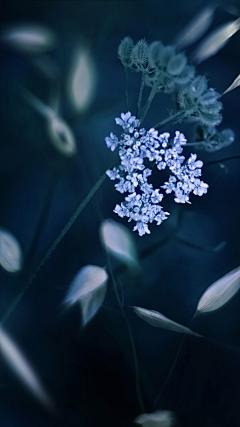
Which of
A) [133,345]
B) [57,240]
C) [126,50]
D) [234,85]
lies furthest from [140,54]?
[133,345]

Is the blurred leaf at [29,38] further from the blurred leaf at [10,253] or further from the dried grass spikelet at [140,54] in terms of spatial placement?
the blurred leaf at [10,253]

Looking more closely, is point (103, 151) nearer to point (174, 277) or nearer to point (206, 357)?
point (174, 277)

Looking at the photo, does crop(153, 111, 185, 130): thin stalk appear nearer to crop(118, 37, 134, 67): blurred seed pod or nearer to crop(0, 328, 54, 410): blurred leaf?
crop(118, 37, 134, 67): blurred seed pod

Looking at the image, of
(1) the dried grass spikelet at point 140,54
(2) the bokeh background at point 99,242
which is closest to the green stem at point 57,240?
(2) the bokeh background at point 99,242

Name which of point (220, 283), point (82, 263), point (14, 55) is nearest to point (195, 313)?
point (220, 283)

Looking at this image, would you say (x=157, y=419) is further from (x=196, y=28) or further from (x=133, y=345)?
(x=196, y=28)

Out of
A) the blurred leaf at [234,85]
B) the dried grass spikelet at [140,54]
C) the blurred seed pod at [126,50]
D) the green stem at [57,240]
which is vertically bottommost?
the green stem at [57,240]
